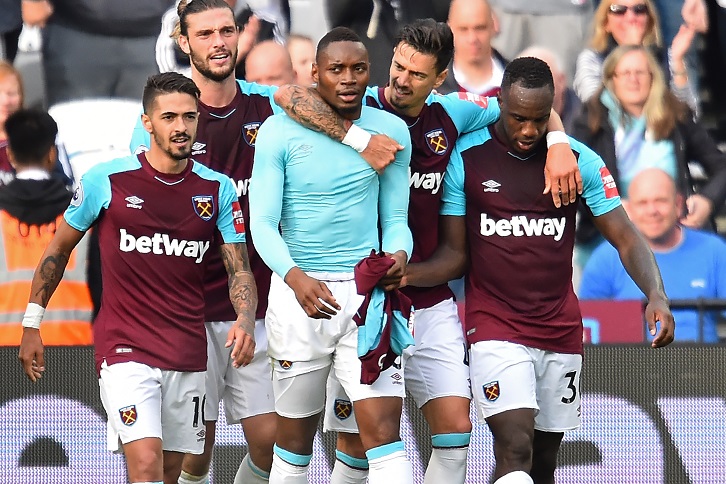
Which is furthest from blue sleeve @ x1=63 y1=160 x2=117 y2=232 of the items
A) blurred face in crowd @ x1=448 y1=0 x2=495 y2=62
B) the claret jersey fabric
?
blurred face in crowd @ x1=448 y1=0 x2=495 y2=62

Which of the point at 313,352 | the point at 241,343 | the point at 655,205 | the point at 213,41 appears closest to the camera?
the point at 241,343

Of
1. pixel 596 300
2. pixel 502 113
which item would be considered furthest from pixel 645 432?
pixel 502 113

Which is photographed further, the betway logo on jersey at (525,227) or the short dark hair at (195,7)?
the short dark hair at (195,7)

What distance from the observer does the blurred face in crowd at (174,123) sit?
6.13m

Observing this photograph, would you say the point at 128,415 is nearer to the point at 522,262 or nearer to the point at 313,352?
the point at 313,352

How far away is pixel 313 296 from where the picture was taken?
568cm

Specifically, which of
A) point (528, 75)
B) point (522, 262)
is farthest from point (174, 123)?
point (522, 262)

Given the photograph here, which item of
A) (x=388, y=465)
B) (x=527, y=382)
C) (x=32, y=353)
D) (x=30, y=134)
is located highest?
(x=30, y=134)

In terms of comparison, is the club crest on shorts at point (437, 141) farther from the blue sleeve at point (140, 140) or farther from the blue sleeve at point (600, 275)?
the blue sleeve at point (600, 275)

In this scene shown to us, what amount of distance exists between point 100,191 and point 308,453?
150cm

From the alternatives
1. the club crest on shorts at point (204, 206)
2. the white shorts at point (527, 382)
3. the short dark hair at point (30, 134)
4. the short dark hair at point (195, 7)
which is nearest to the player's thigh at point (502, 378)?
the white shorts at point (527, 382)

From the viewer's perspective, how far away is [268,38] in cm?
934

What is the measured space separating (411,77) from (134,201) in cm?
137

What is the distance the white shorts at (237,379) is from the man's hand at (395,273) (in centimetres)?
117
